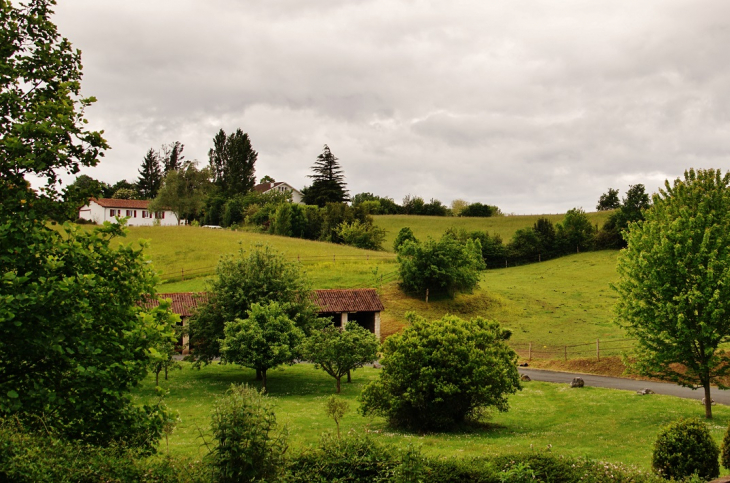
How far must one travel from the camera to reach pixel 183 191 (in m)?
105

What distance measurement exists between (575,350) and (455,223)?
71430 millimetres

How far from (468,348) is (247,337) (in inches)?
541

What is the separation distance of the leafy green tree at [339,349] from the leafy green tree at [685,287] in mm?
13947

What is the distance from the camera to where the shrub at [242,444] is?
34.9 feet

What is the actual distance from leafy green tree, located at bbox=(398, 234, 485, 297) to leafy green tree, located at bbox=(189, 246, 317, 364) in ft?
74.8

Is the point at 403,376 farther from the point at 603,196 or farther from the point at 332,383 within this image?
the point at 603,196

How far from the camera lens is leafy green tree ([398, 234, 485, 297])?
58969 mm

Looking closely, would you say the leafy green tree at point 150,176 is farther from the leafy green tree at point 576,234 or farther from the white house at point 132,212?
the leafy green tree at point 576,234

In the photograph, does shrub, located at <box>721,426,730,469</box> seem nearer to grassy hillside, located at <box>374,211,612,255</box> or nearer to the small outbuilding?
the small outbuilding

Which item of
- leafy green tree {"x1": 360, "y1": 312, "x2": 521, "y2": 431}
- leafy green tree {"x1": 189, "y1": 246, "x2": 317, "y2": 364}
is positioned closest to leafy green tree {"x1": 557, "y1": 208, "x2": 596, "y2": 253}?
leafy green tree {"x1": 189, "y1": 246, "x2": 317, "y2": 364}

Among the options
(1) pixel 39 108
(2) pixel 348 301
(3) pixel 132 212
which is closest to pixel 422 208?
(3) pixel 132 212

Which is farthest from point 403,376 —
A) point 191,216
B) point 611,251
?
point 191,216

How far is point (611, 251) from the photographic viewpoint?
280 feet

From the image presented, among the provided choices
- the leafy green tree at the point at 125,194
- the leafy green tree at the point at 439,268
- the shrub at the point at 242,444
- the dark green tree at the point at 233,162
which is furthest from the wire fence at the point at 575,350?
the leafy green tree at the point at 125,194
